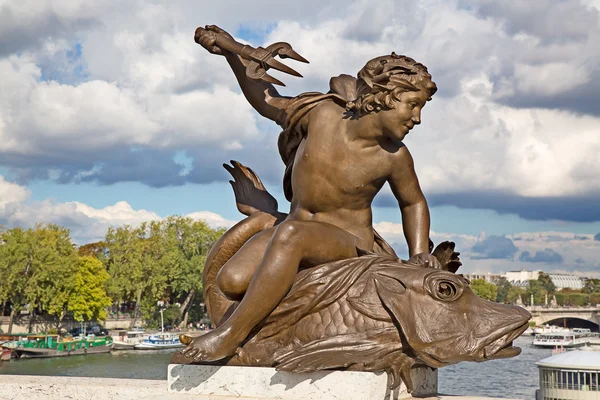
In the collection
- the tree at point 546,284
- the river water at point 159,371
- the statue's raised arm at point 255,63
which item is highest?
the tree at point 546,284

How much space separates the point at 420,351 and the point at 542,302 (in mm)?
93473

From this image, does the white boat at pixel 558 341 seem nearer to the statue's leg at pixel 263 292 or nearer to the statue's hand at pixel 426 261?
the statue's hand at pixel 426 261

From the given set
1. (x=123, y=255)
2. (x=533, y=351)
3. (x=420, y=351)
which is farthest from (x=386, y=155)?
(x=533, y=351)

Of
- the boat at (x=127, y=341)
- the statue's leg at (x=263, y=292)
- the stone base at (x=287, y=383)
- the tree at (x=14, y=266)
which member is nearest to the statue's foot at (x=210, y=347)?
the statue's leg at (x=263, y=292)

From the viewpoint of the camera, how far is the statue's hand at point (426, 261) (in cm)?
435

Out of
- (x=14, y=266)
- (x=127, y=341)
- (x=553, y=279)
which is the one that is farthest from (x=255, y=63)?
(x=553, y=279)

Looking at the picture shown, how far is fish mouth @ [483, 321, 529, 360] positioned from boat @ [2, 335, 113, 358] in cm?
3336

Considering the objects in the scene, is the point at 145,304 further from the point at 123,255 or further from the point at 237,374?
the point at 237,374

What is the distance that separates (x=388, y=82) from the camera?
4359 millimetres

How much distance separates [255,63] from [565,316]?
7070cm

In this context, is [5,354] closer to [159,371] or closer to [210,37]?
[159,371]

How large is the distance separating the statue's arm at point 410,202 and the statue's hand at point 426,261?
140 millimetres

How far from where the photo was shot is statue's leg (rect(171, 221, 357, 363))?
13.4 feet

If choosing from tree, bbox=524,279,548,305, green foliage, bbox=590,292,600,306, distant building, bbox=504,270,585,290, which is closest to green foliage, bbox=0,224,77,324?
tree, bbox=524,279,548,305
